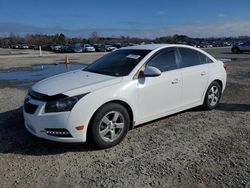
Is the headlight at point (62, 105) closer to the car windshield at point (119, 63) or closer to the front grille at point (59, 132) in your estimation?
the front grille at point (59, 132)

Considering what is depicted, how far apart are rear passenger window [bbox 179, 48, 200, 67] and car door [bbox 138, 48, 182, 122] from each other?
0.83 feet

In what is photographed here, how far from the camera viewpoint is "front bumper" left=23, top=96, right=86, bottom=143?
402 centimetres

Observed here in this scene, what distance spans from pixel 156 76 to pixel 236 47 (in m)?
31.5

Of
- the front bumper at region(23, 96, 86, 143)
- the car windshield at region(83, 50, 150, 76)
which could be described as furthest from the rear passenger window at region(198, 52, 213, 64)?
the front bumper at region(23, 96, 86, 143)

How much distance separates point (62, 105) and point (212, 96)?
367cm

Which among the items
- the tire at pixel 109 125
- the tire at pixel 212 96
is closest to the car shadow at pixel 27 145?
the tire at pixel 109 125

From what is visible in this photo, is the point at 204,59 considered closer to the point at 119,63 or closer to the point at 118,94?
the point at 119,63

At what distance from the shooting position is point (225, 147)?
4.40 m

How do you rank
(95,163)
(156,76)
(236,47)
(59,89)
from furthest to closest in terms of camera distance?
1. (236,47)
2. (156,76)
3. (59,89)
4. (95,163)

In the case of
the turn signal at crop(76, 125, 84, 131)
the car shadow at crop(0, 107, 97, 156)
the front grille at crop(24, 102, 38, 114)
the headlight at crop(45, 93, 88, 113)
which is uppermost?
the headlight at crop(45, 93, 88, 113)

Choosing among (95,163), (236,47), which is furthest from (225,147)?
(236,47)

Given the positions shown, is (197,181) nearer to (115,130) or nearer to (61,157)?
(115,130)

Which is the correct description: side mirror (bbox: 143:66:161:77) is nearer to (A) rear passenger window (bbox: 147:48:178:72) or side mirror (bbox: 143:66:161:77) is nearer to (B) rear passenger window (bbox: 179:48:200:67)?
(A) rear passenger window (bbox: 147:48:178:72)

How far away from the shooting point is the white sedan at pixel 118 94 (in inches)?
161
